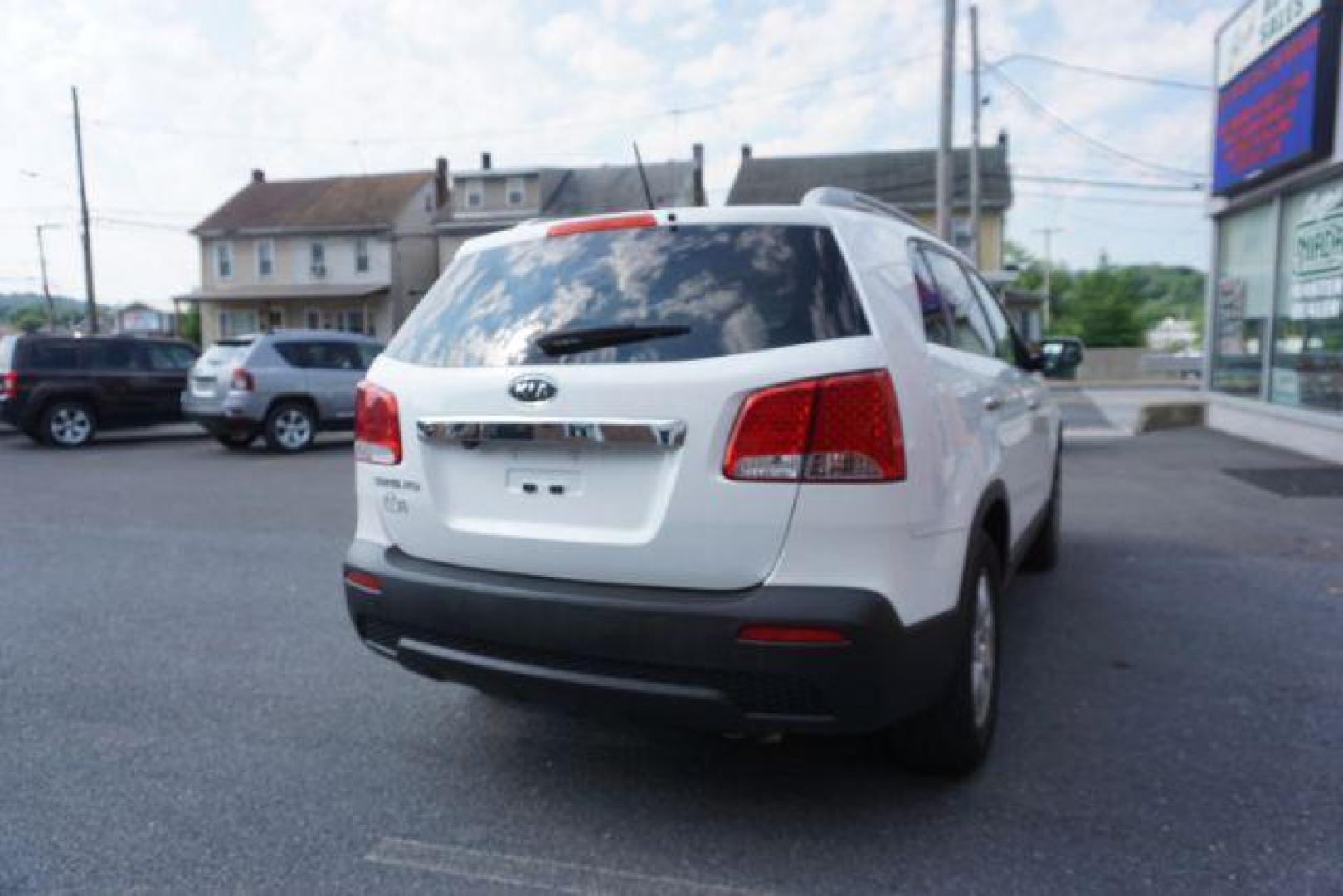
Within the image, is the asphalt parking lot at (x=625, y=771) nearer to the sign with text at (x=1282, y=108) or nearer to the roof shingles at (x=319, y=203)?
the sign with text at (x=1282, y=108)

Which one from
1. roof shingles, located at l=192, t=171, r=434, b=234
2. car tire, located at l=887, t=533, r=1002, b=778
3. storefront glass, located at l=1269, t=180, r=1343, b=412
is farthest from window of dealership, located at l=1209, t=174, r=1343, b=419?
roof shingles, located at l=192, t=171, r=434, b=234

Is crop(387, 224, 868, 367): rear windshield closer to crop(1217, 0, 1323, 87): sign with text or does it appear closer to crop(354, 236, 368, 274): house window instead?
crop(1217, 0, 1323, 87): sign with text

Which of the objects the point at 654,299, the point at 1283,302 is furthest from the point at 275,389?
the point at 1283,302

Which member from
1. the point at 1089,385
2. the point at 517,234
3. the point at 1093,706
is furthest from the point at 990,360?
the point at 1089,385

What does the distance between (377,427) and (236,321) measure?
136 feet

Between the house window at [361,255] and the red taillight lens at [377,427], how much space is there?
1477 inches

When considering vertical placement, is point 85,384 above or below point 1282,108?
below

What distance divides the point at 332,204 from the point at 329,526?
35846 mm

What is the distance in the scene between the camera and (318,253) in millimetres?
39031

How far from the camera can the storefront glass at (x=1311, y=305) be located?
34.4 ft

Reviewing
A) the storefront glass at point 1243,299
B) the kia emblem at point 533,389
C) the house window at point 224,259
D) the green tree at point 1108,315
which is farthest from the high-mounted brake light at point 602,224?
the green tree at point 1108,315

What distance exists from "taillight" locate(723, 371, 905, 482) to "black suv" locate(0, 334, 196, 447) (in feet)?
48.0

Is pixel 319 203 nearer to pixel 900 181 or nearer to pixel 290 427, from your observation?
pixel 900 181

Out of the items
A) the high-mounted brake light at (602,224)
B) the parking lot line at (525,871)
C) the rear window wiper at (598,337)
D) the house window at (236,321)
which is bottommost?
the parking lot line at (525,871)
